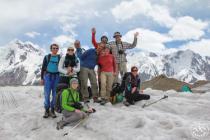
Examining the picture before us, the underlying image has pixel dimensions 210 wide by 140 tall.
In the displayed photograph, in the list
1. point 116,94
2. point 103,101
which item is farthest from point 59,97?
point 116,94

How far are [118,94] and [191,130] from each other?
612 cm

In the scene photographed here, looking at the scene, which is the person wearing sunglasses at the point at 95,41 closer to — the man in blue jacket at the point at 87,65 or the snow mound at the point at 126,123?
the man in blue jacket at the point at 87,65

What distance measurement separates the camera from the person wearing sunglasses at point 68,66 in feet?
49.9

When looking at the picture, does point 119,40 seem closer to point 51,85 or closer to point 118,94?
point 118,94

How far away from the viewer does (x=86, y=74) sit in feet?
55.8

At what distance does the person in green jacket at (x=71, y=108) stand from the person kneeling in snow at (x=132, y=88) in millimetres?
2871

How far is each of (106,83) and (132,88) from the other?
137 cm

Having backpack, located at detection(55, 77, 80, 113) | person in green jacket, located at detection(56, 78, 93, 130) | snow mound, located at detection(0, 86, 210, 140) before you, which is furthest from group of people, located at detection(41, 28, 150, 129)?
snow mound, located at detection(0, 86, 210, 140)

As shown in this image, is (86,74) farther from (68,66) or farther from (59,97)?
(59,97)

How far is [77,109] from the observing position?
1389 cm

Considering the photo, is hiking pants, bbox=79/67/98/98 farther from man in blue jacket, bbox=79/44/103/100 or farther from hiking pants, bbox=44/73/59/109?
hiking pants, bbox=44/73/59/109

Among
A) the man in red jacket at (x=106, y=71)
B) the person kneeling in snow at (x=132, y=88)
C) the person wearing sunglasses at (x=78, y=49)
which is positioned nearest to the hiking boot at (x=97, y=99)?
the man in red jacket at (x=106, y=71)

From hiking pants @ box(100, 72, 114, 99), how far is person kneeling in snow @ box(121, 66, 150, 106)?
751 millimetres

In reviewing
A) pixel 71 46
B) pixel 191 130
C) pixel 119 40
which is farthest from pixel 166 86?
pixel 191 130
